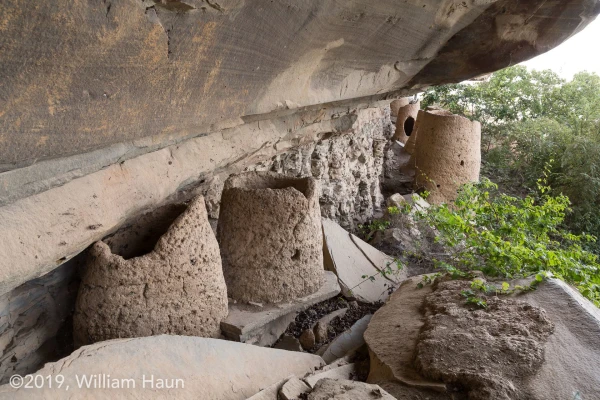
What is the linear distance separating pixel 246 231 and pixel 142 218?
491 mm

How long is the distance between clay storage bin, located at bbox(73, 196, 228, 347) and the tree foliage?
5791mm

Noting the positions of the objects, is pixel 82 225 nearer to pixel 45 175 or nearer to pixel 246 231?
pixel 45 175

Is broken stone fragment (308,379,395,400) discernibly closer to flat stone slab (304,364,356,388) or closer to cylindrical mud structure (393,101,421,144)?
flat stone slab (304,364,356,388)

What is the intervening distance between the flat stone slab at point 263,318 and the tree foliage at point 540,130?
4.99m

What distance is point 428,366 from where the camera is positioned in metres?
2.09

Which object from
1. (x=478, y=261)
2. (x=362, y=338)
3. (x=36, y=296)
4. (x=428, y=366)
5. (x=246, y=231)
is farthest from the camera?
(x=478, y=261)

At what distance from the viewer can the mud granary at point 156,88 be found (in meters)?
1.12

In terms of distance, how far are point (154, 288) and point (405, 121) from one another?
704 centimetres

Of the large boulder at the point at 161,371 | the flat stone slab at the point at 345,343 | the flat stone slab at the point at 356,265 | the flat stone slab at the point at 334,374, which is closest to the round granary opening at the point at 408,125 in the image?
the flat stone slab at the point at 356,265

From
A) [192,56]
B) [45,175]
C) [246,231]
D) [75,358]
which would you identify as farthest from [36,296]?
[192,56]

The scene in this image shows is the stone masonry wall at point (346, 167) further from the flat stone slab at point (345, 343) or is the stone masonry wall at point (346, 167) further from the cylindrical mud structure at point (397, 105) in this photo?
the cylindrical mud structure at point (397, 105)

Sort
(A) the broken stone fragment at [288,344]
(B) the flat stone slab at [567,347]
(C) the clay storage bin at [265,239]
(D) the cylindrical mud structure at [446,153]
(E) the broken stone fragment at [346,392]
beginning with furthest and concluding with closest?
1. (D) the cylindrical mud structure at [446,153]
2. (A) the broken stone fragment at [288,344]
3. (C) the clay storage bin at [265,239]
4. (B) the flat stone slab at [567,347]
5. (E) the broken stone fragment at [346,392]

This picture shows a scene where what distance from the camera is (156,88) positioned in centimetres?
144

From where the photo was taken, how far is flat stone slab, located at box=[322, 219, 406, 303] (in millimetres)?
3434
